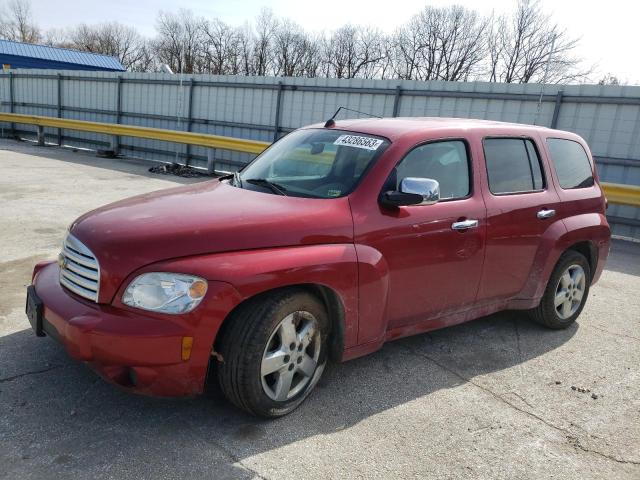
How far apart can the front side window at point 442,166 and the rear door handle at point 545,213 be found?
31.8 inches

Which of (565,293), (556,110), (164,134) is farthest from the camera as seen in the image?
(164,134)

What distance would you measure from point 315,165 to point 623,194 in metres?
7.35

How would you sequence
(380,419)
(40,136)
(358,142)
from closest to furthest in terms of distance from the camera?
(380,419), (358,142), (40,136)

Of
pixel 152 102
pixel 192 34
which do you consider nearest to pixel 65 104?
pixel 152 102

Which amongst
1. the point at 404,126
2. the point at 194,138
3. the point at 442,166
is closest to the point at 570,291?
the point at 442,166

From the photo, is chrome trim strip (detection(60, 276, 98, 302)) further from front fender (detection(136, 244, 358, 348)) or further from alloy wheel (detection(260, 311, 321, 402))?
alloy wheel (detection(260, 311, 321, 402))

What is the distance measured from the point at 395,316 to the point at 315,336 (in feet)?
2.13

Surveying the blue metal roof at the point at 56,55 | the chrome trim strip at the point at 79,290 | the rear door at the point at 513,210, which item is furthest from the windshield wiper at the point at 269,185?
the blue metal roof at the point at 56,55

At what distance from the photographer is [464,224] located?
12.2 ft

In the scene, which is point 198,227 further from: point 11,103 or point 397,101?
point 11,103

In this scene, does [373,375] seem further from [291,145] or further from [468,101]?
[468,101]

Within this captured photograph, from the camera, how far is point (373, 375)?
3.70 meters

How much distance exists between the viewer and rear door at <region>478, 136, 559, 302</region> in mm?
3965

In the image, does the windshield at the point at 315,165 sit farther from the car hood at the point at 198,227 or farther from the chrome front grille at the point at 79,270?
the chrome front grille at the point at 79,270
